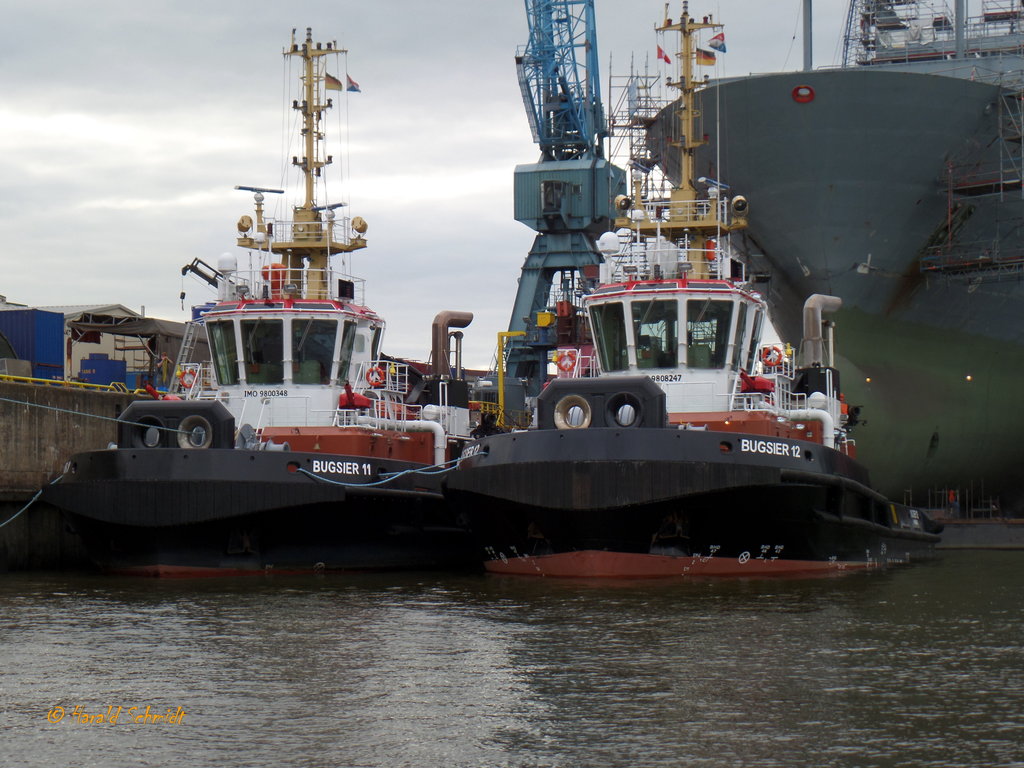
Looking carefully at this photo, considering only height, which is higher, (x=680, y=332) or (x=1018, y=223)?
(x=1018, y=223)

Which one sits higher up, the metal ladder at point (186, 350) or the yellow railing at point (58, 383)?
the metal ladder at point (186, 350)

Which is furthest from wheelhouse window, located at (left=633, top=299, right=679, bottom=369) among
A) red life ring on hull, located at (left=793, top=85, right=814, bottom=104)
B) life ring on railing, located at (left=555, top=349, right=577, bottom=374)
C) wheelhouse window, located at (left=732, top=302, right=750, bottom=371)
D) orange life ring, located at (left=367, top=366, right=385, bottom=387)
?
red life ring on hull, located at (left=793, top=85, right=814, bottom=104)

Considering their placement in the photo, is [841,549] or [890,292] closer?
[841,549]

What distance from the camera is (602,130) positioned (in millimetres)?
49969

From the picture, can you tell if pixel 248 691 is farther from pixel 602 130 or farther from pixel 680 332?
pixel 602 130

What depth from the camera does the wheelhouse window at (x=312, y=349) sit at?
21594mm

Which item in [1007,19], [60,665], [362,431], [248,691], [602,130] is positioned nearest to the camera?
[248,691]

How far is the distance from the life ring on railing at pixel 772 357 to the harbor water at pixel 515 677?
4.88 metres

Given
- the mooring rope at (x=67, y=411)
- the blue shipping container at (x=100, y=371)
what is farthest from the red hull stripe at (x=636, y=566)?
the blue shipping container at (x=100, y=371)

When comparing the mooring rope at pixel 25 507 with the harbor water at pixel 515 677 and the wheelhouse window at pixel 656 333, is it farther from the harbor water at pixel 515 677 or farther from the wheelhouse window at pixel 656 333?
the wheelhouse window at pixel 656 333

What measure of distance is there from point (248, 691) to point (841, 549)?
1143 cm

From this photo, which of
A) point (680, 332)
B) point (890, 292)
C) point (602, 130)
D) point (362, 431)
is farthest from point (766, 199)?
point (602, 130)

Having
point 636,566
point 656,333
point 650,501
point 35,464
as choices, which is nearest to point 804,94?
point 656,333

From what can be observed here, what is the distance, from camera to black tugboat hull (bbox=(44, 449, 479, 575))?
58.8 feet
